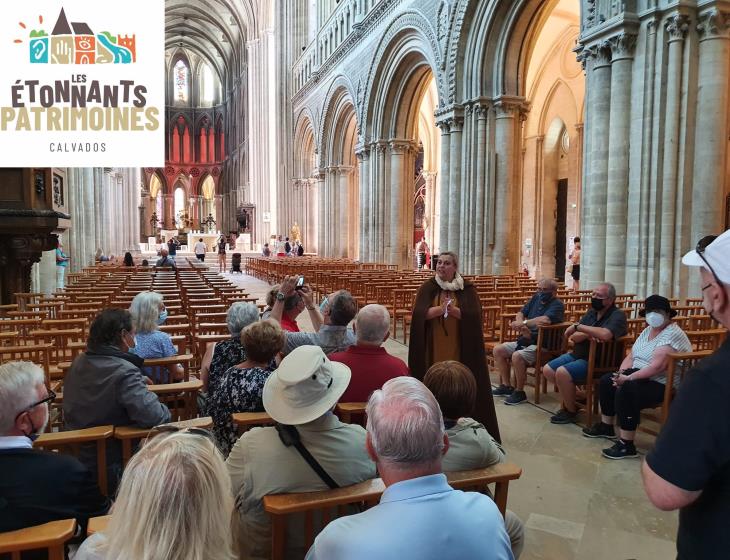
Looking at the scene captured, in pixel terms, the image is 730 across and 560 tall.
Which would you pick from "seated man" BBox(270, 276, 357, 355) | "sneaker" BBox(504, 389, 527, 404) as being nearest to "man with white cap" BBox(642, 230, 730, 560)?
"seated man" BBox(270, 276, 357, 355)

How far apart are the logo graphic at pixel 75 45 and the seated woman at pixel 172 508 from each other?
5749 mm

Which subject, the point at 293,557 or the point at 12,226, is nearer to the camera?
the point at 293,557

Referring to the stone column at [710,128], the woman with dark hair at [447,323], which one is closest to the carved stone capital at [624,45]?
the stone column at [710,128]

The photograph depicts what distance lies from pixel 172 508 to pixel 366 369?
79.6 inches

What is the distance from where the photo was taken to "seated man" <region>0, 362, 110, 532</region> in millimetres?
1744

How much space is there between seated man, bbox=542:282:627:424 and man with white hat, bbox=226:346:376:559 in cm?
311

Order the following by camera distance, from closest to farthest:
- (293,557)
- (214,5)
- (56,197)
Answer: (293,557) < (56,197) < (214,5)

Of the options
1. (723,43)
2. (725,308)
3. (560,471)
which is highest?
(723,43)

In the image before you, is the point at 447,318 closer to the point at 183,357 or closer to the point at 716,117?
the point at 183,357

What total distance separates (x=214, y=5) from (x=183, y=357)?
48.1 meters

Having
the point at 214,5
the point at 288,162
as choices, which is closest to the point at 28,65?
the point at 288,162

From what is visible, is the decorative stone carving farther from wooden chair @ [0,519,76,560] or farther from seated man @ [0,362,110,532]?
wooden chair @ [0,519,76,560]

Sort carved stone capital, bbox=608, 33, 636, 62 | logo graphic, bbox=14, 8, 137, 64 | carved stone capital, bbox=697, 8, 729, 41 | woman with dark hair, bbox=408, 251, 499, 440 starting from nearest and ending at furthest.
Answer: woman with dark hair, bbox=408, 251, 499, 440
logo graphic, bbox=14, 8, 137, 64
carved stone capital, bbox=697, 8, 729, 41
carved stone capital, bbox=608, 33, 636, 62

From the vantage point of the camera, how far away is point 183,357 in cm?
402
